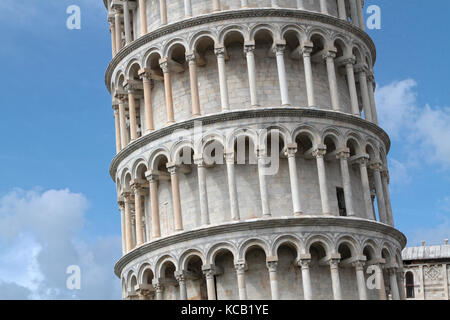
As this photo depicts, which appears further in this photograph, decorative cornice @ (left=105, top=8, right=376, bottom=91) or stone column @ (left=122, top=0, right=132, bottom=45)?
stone column @ (left=122, top=0, right=132, bottom=45)

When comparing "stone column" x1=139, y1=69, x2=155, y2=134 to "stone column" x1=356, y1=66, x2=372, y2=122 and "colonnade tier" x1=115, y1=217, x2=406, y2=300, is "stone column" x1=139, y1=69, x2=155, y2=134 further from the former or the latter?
"stone column" x1=356, y1=66, x2=372, y2=122

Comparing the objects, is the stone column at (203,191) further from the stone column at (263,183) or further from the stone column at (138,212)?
the stone column at (138,212)

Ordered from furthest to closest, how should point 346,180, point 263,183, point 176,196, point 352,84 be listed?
point 352,84
point 346,180
point 176,196
point 263,183

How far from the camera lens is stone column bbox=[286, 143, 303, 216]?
3341cm

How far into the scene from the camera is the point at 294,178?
111 ft

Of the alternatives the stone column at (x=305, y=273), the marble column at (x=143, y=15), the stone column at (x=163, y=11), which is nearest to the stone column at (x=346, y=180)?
the stone column at (x=305, y=273)

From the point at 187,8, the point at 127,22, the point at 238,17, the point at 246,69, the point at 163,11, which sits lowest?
the point at 246,69

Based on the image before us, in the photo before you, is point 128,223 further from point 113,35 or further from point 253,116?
point 113,35

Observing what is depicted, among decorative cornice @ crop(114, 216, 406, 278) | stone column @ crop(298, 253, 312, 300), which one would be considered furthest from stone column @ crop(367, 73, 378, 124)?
stone column @ crop(298, 253, 312, 300)

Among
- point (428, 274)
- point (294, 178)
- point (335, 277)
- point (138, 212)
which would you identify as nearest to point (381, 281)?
point (335, 277)

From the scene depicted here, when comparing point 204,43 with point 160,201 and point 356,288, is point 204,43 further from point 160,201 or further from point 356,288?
point 356,288

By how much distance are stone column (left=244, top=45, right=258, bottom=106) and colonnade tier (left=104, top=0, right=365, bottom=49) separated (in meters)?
1.75

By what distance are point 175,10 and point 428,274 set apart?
124ft
